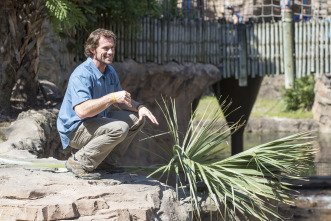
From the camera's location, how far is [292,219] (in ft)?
26.1

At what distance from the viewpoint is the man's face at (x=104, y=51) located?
4.25m

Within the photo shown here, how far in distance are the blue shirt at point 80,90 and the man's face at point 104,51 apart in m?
0.06

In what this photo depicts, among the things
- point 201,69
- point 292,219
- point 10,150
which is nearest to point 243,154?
point 10,150

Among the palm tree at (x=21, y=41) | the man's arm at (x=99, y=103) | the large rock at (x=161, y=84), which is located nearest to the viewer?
the man's arm at (x=99, y=103)

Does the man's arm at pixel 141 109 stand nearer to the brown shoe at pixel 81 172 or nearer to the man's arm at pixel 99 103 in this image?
the man's arm at pixel 99 103

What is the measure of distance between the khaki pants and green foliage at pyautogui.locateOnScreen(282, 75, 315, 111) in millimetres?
16713

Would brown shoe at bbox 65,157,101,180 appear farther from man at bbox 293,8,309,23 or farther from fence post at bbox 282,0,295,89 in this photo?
man at bbox 293,8,309,23

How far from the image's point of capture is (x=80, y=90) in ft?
13.3

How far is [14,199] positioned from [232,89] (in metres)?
10.0

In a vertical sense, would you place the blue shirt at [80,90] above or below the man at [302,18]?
below

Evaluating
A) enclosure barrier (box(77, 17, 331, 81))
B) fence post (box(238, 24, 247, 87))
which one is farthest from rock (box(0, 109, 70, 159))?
fence post (box(238, 24, 247, 87))

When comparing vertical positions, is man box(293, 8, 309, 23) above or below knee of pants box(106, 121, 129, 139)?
above

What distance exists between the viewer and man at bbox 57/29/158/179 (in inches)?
159

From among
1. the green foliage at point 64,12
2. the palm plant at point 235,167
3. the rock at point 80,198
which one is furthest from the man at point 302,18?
the rock at point 80,198
